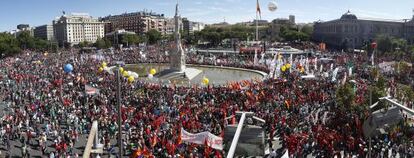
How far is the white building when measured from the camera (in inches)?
7451

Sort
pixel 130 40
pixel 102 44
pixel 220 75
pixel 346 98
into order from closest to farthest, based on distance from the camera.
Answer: pixel 346 98 → pixel 220 75 → pixel 102 44 → pixel 130 40

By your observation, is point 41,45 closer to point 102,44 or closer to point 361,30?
point 102,44

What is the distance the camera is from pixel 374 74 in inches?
1625

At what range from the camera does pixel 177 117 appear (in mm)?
26375

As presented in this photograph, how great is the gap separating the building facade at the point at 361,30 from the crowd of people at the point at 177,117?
8325 centimetres

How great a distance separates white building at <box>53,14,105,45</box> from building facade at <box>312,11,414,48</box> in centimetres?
10467

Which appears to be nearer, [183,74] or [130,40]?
[183,74]

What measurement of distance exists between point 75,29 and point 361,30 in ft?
407

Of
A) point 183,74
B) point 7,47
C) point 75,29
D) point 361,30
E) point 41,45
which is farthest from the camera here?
point 75,29

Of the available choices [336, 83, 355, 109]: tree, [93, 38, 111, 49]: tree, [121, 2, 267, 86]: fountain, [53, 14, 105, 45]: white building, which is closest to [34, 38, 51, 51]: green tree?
[93, 38, 111, 49]: tree

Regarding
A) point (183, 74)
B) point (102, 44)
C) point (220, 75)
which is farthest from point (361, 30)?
point (183, 74)

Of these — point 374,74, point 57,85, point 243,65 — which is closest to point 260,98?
point 374,74

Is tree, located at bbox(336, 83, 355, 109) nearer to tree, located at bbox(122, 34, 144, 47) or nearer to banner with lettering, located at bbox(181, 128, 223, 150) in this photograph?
banner with lettering, located at bbox(181, 128, 223, 150)

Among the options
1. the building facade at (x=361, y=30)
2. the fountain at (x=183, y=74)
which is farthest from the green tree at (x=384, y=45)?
the fountain at (x=183, y=74)
